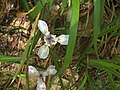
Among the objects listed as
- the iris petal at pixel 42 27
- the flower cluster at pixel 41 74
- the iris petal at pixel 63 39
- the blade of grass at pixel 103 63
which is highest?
the iris petal at pixel 42 27

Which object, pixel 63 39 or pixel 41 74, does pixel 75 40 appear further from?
pixel 41 74

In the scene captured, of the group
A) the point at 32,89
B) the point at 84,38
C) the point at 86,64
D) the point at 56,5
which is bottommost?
the point at 32,89

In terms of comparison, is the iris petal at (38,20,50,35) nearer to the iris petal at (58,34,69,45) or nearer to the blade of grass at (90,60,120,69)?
the iris petal at (58,34,69,45)

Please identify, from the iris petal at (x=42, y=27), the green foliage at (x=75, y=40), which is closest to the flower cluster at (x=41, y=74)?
the green foliage at (x=75, y=40)

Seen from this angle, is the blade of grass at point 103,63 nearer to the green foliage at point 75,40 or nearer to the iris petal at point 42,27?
the green foliage at point 75,40

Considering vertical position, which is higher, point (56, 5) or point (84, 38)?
point (56, 5)

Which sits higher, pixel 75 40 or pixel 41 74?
pixel 75 40

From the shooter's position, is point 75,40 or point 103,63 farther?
point 103,63

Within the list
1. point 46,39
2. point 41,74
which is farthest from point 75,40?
point 41,74

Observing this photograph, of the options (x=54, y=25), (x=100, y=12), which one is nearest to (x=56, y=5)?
(x=54, y=25)

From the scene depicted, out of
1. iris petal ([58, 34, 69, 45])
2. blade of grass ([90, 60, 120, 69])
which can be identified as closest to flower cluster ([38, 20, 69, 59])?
iris petal ([58, 34, 69, 45])

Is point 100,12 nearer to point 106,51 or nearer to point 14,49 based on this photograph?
point 106,51
